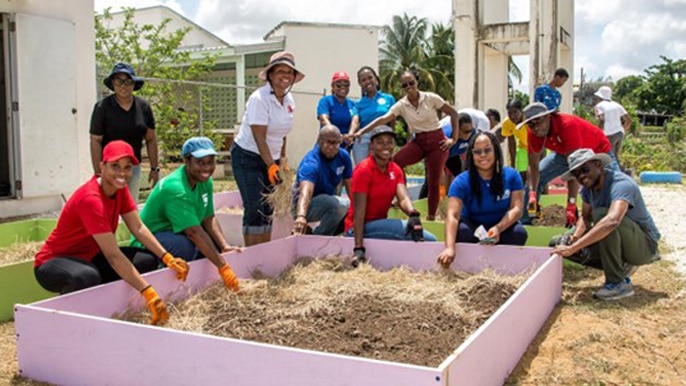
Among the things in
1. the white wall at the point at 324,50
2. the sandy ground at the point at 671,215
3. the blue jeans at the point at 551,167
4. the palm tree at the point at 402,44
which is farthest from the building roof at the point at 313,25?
the palm tree at the point at 402,44

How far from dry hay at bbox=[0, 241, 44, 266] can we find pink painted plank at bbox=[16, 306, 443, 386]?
1921 mm

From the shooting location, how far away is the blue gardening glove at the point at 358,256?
4484mm

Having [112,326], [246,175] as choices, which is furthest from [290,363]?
[246,175]

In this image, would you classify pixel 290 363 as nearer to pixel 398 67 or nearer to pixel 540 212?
pixel 540 212

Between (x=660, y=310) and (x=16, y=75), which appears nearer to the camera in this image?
(x=660, y=310)

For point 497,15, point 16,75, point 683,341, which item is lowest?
point 683,341

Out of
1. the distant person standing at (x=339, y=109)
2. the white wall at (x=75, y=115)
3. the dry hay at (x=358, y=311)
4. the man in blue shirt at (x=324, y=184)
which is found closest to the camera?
the dry hay at (x=358, y=311)

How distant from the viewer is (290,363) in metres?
2.32

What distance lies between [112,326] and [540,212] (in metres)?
4.94

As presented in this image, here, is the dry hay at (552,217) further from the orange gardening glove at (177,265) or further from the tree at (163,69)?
the tree at (163,69)

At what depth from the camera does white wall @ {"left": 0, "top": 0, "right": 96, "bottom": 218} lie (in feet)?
23.3

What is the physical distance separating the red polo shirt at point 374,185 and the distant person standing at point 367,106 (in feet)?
4.87

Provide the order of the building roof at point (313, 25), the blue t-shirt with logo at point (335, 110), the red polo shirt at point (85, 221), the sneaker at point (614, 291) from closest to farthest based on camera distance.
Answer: the red polo shirt at point (85, 221), the sneaker at point (614, 291), the blue t-shirt with logo at point (335, 110), the building roof at point (313, 25)

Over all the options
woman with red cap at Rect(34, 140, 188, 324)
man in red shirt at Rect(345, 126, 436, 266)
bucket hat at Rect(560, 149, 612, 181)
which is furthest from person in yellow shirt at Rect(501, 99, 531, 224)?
woman with red cap at Rect(34, 140, 188, 324)
